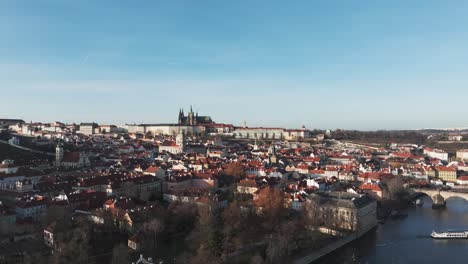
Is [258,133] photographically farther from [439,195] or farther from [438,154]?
[439,195]

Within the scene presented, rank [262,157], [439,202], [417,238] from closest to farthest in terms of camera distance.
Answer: [417,238] → [439,202] → [262,157]

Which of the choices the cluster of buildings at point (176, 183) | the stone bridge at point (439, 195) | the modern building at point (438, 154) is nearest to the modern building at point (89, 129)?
the cluster of buildings at point (176, 183)

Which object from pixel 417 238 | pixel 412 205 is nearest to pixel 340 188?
pixel 412 205

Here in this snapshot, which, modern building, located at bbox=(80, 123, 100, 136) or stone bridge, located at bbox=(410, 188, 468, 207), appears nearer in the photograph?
stone bridge, located at bbox=(410, 188, 468, 207)

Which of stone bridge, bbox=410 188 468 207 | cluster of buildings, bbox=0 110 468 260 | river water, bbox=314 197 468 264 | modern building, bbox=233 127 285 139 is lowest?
river water, bbox=314 197 468 264

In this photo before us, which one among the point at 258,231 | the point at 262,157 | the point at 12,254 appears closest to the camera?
the point at 12,254

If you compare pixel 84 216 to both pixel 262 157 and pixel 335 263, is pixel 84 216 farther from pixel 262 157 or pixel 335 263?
pixel 262 157

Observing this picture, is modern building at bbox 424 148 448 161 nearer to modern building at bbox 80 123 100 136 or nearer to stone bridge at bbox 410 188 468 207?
stone bridge at bbox 410 188 468 207

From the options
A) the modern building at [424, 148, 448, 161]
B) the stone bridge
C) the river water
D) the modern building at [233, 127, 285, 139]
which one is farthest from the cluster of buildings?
the modern building at [233, 127, 285, 139]

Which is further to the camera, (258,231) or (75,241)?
(258,231)
